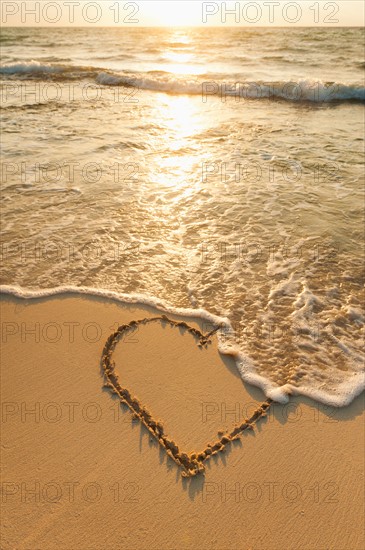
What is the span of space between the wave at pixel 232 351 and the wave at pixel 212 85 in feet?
36.8

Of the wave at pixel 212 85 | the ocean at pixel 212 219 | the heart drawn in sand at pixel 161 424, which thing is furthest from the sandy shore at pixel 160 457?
the wave at pixel 212 85

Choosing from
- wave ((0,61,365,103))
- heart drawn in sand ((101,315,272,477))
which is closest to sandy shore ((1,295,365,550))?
heart drawn in sand ((101,315,272,477))

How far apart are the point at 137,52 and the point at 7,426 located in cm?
2533

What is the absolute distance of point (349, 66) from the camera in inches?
722

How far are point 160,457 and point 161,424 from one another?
229 millimetres

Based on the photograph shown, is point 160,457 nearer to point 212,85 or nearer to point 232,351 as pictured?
point 232,351

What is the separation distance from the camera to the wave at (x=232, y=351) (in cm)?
294

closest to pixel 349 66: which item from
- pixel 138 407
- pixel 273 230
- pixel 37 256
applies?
pixel 273 230

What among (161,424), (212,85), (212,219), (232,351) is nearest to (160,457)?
(161,424)

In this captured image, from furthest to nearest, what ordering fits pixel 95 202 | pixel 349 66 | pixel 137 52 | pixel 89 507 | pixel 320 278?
pixel 137 52 → pixel 349 66 → pixel 95 202 → pixel 320 278 → pixel 89 507

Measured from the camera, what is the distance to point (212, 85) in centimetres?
1398

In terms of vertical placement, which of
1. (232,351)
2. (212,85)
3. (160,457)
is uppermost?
(212,85)

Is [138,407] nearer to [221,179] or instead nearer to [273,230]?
[273,230]

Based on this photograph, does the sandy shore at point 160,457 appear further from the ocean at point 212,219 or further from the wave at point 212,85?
the wave at point 212,85
